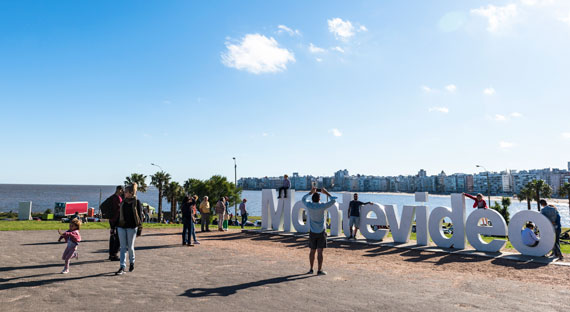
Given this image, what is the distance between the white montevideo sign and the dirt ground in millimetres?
1233

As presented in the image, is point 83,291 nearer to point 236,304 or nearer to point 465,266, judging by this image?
point 236,304

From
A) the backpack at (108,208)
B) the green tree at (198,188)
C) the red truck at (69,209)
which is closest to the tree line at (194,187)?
the green tree at (198,188)

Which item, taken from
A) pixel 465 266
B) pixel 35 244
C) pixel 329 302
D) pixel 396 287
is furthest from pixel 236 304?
pixel 35 244

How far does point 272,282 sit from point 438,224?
27.4 ft

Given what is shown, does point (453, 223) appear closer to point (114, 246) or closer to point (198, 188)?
point (114, 246)

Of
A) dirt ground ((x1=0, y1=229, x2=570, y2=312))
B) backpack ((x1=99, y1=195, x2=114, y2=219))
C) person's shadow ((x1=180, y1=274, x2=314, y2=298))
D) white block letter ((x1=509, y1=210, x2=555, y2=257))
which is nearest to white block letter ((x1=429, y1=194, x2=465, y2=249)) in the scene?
dirt ground ((x1=0, y1=229, x2=570, y2=312))

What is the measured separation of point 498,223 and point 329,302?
27.6 feet

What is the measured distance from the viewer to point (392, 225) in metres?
13.8

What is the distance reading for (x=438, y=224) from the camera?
12781 millimetres

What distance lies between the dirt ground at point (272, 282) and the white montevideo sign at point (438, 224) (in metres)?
1.23

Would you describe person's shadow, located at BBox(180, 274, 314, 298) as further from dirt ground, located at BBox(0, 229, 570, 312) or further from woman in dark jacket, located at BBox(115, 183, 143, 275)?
woman in dark jacket, located at BBox(115, 183, 143, 275)

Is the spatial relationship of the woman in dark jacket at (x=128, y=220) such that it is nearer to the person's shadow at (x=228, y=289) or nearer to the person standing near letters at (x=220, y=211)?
the person's shadow at (x=228, y=289)

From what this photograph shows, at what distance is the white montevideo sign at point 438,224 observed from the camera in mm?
10734

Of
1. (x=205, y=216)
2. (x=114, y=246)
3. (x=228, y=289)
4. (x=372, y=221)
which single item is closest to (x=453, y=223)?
(x=372, y=221)
